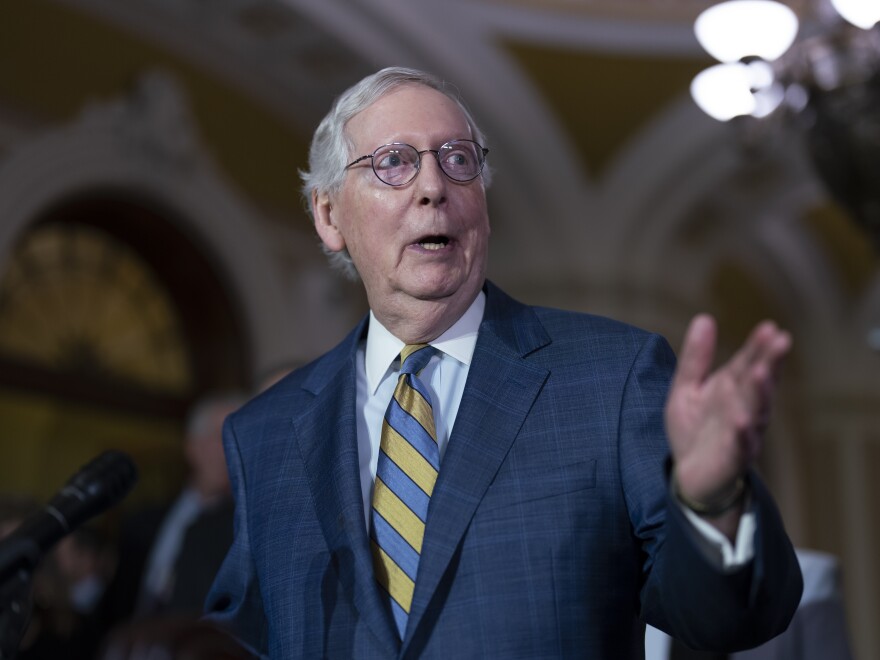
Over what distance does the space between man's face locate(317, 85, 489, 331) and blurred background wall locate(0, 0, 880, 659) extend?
396 cm

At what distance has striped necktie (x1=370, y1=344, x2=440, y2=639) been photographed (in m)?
1.48

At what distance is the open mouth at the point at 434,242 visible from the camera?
1630 millimetres

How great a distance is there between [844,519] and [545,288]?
4.34 meters

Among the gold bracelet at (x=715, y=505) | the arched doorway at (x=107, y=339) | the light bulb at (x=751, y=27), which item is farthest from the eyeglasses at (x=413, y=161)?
the arched doorway at (x=107, y=339)

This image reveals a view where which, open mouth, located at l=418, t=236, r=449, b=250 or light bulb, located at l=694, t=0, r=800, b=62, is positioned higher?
light bulb, located at l=694, t=0, r=800, b=62

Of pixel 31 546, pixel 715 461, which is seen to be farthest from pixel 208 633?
pixel 715 461

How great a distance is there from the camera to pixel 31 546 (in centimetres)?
127

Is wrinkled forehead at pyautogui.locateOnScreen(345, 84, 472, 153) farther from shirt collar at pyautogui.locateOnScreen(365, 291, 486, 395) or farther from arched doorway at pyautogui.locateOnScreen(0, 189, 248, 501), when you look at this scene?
arched doorway at pyautogui.locateOnScreen(0, 189, 248, 501)

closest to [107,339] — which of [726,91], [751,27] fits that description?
[726,91]

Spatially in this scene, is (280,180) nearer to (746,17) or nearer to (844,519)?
(746,17)

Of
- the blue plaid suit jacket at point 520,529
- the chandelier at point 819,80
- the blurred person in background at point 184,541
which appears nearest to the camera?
the blue plaid suit jacket at point 520,529

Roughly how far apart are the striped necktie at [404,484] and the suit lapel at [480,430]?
2.0 inches

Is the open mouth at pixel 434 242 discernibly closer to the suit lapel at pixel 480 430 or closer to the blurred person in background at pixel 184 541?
the suit lapel at pixel 480 430

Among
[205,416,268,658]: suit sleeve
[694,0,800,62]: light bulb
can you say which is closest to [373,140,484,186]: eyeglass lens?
[205,416,268,658]: suit sleeve
